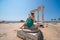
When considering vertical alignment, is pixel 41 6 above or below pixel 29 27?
above

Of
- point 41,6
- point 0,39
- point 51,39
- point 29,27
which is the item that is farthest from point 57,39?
point 41,6

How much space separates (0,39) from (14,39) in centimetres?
90

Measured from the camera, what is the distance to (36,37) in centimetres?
470

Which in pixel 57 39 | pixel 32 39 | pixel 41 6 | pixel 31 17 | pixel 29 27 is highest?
pixel 41 6

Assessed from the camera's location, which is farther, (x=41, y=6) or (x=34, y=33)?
(x=41, y=6)

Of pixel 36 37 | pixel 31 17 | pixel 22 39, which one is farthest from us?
pixel 22 39

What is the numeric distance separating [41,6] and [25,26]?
8379 mm

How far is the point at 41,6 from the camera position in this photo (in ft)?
45.6

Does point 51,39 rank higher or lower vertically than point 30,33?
lower

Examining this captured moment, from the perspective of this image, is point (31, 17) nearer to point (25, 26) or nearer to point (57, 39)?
point (25, 26)

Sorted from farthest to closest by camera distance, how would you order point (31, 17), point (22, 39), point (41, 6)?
point (41, 6) < point (22, 39) < point (31, 17)

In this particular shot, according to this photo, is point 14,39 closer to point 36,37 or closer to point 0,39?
point 0,39

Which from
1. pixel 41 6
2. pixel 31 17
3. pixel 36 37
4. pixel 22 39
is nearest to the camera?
pixel 36 37

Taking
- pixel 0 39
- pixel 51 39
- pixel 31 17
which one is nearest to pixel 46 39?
pixel 51 39
